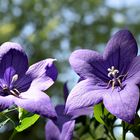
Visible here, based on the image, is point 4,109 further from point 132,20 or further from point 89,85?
point 132,20

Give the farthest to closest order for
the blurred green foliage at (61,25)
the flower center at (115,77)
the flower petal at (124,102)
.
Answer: the blurred green foliage at (61,25)
the flower center at (115,77)
the flower petal at (124,102)

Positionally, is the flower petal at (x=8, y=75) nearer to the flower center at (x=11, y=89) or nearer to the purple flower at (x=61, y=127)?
the flower center at (x=11, y=89)

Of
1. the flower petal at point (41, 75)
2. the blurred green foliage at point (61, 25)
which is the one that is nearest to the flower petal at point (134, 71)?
the flower petal at point (41, 75)

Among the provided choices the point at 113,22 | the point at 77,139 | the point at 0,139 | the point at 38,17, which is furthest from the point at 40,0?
the point at 77,139

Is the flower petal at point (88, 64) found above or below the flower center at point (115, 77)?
above

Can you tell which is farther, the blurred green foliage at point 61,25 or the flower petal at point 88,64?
the blurred green foliage at point 61,25

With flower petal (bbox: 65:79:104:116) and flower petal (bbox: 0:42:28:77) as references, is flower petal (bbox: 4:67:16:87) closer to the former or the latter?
flower petal (bbox: 0:42:28:77)
